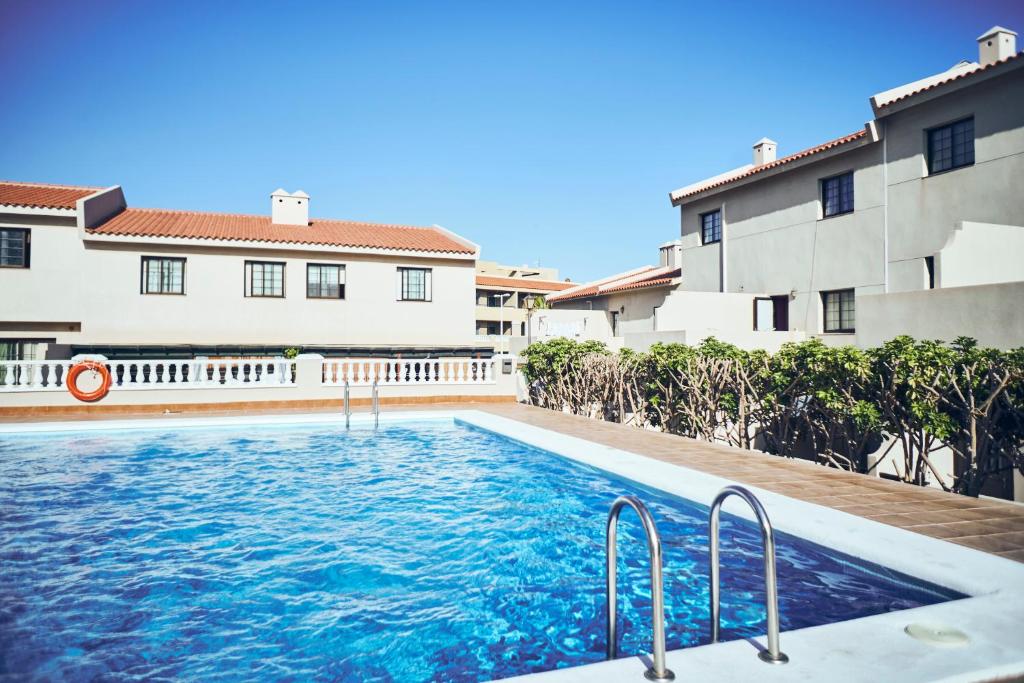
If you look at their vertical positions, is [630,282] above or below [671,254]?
below

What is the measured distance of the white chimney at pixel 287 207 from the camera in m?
27.4

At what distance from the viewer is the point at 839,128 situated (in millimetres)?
22297

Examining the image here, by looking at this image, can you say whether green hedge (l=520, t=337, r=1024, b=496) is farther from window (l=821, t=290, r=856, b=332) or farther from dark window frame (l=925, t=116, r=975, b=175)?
window (l=821, t=290, r=856, b=332)

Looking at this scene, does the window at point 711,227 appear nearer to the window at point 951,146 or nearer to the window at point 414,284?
the window at point 951,146

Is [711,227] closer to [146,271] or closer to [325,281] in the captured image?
[325,281]

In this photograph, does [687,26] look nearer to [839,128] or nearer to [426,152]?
[839,128]

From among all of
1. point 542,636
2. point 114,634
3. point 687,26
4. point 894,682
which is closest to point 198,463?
point 114,634

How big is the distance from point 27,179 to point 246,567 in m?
27.0

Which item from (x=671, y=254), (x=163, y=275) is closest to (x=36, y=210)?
(x=163, y=275)

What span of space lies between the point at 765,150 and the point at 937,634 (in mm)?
Answer: 25739

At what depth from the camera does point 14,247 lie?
2158 cm

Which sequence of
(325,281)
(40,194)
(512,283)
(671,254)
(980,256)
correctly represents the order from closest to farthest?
(980,256), (40,194), (325,281), (671,254), (512,283)

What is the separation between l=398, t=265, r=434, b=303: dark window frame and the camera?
85.9 feet

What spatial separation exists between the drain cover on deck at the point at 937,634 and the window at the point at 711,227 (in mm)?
23282
